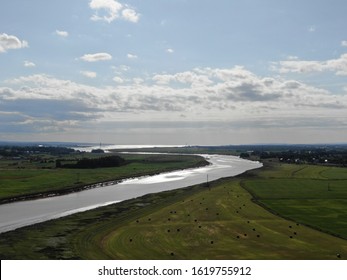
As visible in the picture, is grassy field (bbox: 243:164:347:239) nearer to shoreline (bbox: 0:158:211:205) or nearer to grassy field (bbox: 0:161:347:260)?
grassy field (bbox: 0:161:347:260)

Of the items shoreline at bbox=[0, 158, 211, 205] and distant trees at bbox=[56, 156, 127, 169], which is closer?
shoreline at bbox=[0, 158, 211, 205]

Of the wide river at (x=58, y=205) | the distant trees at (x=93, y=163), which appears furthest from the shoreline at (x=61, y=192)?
the distant trees at (x=93, y=163)

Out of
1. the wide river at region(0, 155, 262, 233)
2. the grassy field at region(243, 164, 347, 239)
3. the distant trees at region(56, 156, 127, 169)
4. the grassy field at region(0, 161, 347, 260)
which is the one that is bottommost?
the wide river at region(0, 155, 262, 233)

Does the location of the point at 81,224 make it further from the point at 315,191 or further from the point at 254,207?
the point at 315,191

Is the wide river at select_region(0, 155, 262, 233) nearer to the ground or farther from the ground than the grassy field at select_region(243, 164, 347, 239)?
nearer to the ground

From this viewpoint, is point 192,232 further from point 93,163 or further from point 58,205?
point 93,163

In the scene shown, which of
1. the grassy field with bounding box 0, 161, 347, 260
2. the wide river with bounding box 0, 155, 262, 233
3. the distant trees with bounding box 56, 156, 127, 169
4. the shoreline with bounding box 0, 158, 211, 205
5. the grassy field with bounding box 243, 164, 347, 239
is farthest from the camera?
the distant trees with bounding box 56, 156, 127, 169

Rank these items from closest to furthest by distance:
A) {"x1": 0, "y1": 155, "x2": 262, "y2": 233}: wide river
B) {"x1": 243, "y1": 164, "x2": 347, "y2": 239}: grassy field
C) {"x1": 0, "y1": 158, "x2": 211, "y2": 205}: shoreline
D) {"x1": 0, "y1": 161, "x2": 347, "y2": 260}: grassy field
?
{"x1": 0, "y1": 161, "x2": 347, "y2": 260}: grassy field < {"x1": 243, "y1": 164, "x2": 347, "y2": 239}: grassy field < {"x1": 0, "y1": 155, "x2": 262, "y2": 233}: wide river < {"x1": 0, "y1": 158, "x2": 211, "y2": 205}: shoreline

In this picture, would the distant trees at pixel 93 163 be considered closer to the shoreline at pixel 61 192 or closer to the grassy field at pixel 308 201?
the shoreline at pixel 61 192

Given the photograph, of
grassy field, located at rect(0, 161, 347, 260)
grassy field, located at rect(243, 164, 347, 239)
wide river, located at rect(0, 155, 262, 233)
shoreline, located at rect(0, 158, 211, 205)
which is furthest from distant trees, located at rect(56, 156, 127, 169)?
grassy field, located at rect(0, 161, 347, 260)

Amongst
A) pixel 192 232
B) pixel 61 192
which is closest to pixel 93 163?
pixel 61 192
